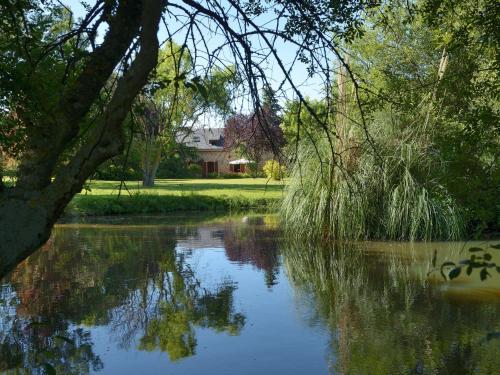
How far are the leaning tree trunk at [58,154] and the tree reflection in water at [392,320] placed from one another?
327cm

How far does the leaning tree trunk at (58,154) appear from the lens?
1.50 metres

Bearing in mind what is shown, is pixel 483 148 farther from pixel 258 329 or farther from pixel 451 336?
pixel 258 329

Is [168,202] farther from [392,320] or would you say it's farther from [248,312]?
[392,320]

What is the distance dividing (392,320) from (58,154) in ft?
18.4

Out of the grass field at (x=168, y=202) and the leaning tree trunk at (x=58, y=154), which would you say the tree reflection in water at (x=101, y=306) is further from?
the grass field at (x=168, y=202)

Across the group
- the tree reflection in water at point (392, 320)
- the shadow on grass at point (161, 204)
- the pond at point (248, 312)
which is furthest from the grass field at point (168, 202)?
the tree reflection in water at point (392, 320)

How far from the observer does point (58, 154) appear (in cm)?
162

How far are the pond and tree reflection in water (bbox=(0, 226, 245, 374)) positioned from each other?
0.02 m

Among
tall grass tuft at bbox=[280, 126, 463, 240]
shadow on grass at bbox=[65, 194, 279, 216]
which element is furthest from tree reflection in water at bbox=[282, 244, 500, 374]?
shadow on grass at bbox=[65, 194, 279, 216]

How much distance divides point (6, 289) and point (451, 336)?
5.90 m

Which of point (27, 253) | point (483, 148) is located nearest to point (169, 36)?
point (27, 253)

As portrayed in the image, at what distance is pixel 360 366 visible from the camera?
16.9ft

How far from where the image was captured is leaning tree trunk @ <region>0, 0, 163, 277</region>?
1.50 metres

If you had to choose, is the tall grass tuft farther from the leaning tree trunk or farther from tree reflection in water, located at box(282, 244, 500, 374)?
the leaning tree trunk
